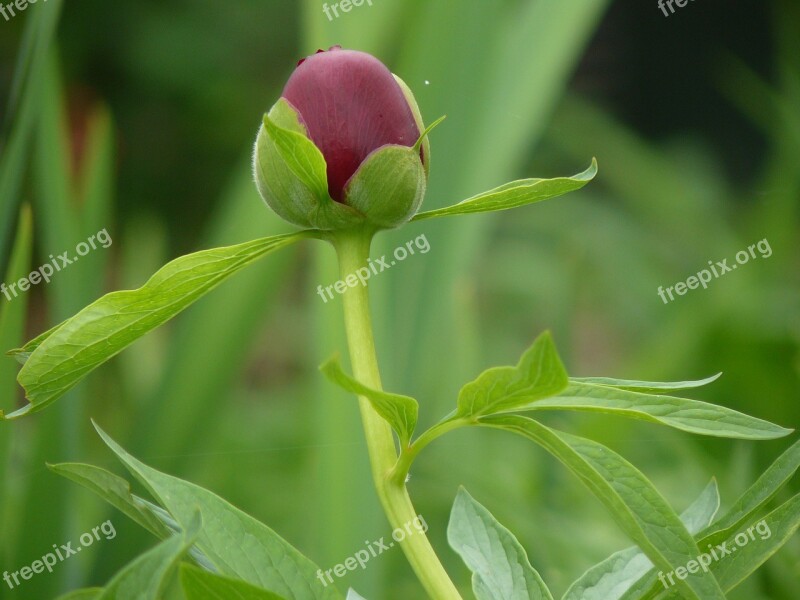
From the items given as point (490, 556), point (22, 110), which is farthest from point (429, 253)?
point (490, 556)

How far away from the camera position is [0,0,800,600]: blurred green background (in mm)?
616

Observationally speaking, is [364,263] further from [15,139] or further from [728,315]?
[728,315]

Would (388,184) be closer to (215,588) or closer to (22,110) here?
(215,588)

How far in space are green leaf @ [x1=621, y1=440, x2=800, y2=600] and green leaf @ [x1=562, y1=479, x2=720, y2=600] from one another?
0.02 metres

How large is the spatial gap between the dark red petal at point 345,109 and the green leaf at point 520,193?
0.9 inches

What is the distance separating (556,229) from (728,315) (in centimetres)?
55

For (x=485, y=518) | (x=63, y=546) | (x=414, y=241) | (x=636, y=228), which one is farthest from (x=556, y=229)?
(x=485, y=518)

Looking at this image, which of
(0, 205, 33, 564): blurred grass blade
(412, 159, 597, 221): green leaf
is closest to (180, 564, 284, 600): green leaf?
(412, 159, 597, 221): green leaf

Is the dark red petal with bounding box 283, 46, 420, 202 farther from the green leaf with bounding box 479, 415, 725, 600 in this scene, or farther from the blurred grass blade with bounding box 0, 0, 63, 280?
the blurred grass blade with bounding box 0, 0, 63, 280

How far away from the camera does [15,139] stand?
493 millimetres

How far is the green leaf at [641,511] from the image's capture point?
0.20m

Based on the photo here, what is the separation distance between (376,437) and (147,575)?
0.24ft

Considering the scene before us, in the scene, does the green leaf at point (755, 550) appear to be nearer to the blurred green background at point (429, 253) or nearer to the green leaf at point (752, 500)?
the green leaf at point (752, 500)

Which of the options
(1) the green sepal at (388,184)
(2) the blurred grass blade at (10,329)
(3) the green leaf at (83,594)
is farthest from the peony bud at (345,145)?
(2) the blurred grass blade at (10,329)
